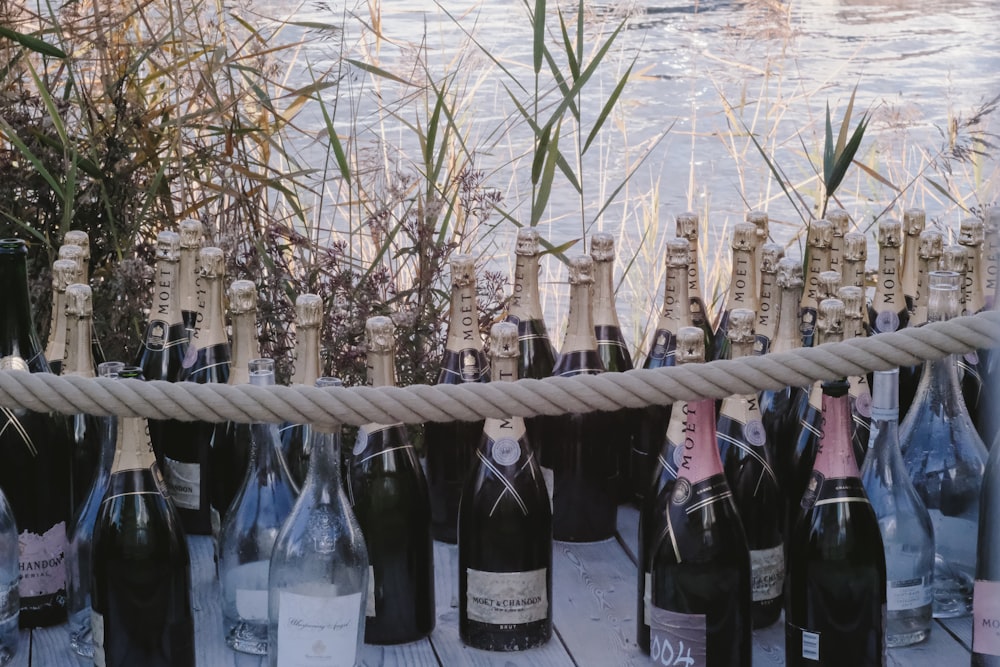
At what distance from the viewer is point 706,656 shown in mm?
1024

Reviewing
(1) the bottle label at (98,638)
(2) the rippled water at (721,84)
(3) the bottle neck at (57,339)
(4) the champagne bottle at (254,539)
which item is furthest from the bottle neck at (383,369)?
(2) the rippled water at (721,84)

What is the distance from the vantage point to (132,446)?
106 cm

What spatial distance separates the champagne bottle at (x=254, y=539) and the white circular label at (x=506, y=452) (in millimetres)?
197

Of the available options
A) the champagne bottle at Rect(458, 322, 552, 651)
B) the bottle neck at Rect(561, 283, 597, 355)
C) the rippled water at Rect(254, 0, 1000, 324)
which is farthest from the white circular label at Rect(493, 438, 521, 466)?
the rippled water at Rect(254, 0, 1000, 324)

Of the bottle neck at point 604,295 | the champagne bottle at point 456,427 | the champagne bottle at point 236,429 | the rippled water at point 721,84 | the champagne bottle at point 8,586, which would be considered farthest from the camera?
the rippled water at point 721,84

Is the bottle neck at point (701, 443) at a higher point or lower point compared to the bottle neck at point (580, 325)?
lower

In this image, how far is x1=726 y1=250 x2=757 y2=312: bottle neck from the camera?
138 cm

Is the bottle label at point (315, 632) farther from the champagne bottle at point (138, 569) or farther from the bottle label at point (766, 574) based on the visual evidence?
the bottle label at point (766, 574)

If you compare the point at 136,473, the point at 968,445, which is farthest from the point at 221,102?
the point at 968,445

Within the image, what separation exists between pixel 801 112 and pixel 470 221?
240 cm

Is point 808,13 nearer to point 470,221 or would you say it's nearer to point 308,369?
point 470,221

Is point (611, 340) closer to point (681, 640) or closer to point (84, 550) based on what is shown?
point (681, 640)

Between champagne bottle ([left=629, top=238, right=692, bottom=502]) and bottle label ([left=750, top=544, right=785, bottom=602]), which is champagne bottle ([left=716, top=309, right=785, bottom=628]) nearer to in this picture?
bottle label ([left=750, top=544, right=785, bottom=602])

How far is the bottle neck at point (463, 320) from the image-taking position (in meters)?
1.29
